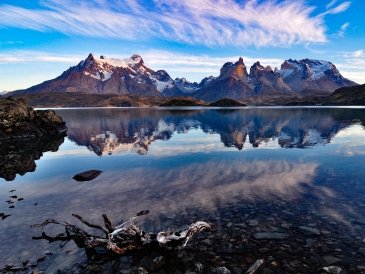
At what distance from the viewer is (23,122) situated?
7269cm

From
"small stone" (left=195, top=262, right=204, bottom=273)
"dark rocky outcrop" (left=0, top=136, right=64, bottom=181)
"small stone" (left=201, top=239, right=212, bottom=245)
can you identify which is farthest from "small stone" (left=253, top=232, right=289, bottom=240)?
"dark rocky outcrop" (left=0, top=136, right=64, bottom=181)

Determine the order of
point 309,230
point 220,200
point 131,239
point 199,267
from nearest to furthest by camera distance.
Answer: point 199,267
point 131,239
point 309,230
point 220,200

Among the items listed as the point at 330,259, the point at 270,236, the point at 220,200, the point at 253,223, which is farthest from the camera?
the point at 220,200

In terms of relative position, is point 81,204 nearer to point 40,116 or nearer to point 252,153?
point 252,153

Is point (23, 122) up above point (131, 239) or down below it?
below

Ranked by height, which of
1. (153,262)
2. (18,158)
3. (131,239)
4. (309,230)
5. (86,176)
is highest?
(131,239)

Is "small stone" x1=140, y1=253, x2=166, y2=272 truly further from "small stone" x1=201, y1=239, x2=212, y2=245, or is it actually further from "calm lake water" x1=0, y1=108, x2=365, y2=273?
"small stone" x1=201, y1=239, x2=212, y2=245

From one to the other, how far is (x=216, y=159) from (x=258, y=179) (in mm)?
10808

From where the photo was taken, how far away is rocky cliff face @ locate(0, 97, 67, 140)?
67.1m

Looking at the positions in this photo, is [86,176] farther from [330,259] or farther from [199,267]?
[330,259]

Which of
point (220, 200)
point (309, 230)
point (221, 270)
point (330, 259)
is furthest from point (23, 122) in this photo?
point (330, 259)

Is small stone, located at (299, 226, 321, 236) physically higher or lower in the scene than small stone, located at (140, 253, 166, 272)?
higher

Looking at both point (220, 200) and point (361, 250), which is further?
point (220, 200)

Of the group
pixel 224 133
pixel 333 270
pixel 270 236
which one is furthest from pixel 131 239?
pixel 224 133
